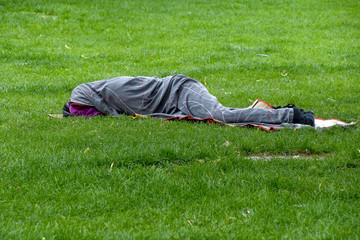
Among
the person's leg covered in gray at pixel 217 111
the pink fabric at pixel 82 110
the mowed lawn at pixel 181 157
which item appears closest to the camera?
the mowed lawn at pixel 181 157

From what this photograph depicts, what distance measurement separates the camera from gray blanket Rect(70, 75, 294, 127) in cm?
535

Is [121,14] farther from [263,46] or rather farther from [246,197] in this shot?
[246,197]

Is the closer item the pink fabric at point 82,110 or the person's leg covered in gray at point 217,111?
the person's leg covered in gray at point 217,111

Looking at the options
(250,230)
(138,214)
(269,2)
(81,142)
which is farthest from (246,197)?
(269,2)

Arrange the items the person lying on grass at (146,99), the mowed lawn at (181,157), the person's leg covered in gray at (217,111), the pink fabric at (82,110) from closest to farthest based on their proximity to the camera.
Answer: the mowed lawn at (181,157), the person's leg covered in gray at (217,111), the person lying on grass at (146,99), the pink fabric at (82,110)

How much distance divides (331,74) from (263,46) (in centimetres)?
236

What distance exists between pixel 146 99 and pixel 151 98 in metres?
0.07

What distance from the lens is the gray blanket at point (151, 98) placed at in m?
5.35

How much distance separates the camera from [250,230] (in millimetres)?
2904

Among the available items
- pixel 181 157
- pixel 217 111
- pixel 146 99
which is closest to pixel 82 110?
pixel 146 99

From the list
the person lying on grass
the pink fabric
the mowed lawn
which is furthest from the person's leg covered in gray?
the pink fabric

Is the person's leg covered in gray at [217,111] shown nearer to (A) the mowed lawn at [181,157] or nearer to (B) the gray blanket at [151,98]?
(B) the gray blanket at [151,98]

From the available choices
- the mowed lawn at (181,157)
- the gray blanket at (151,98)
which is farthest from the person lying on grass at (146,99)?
the mowed lawn at (181,157)

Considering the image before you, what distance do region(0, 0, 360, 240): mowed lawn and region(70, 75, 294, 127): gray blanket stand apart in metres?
0.24
